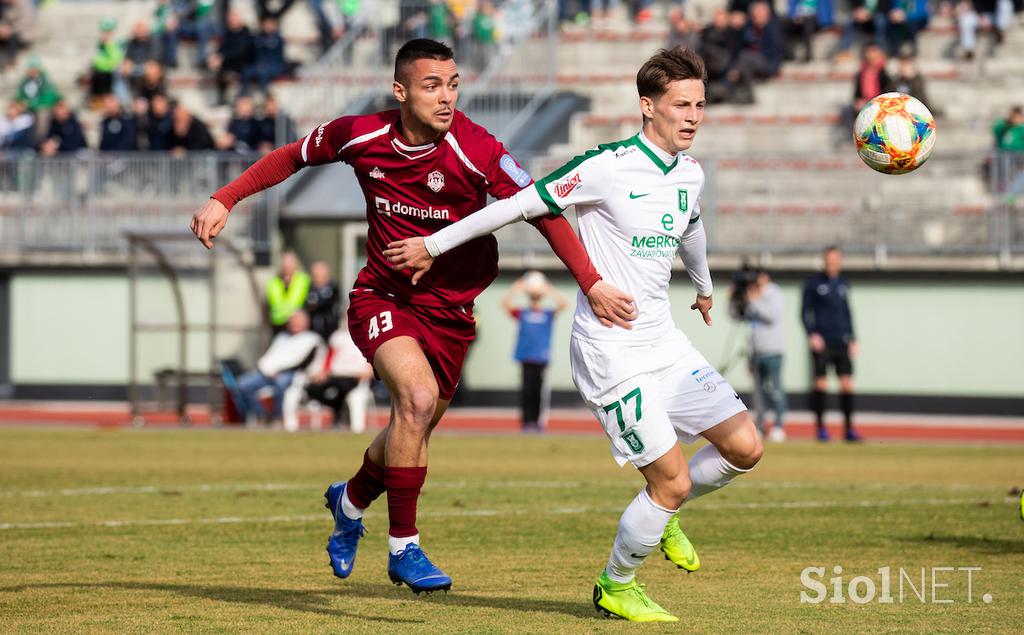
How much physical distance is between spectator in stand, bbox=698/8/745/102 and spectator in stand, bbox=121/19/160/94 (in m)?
11.1

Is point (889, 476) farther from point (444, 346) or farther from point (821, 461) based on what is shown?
point (444, 346)

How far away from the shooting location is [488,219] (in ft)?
25.0

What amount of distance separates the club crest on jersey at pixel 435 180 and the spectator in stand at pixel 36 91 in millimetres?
24447

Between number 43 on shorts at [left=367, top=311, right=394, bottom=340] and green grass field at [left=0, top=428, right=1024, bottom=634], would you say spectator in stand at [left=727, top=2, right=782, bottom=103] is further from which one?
number 43 on shorts at [left=367, top=311, right=394, bottom=340]

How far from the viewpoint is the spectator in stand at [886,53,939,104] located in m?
25.6

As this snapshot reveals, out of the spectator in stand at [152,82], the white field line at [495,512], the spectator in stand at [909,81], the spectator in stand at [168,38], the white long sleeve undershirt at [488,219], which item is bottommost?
the white field line at [495,512]

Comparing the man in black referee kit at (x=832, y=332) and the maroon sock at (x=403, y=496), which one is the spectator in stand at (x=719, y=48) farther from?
the maroon sock at (x=403, y=496)

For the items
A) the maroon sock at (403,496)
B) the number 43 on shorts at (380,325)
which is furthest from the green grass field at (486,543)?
the number 43 on shorts at (380,325)

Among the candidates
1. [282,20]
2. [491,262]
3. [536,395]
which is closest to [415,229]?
[491,262]

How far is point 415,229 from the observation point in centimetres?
814

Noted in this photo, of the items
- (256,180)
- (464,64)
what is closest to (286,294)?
(464,64)

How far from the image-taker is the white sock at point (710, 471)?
310 inches

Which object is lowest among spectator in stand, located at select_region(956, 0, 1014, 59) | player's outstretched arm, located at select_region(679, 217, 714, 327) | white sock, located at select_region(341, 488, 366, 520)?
white sock, located at select_region(341, 488, 366, 520)

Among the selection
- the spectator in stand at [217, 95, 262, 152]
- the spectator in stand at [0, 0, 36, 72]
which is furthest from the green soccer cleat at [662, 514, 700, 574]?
the spectator in stand at [0, 0, 36, 72]
